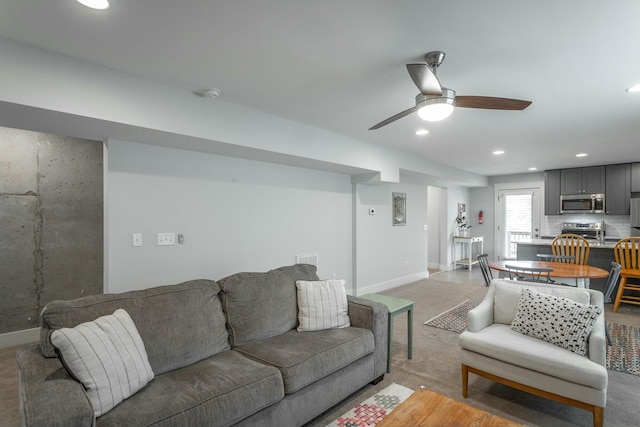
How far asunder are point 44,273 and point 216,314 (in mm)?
2638

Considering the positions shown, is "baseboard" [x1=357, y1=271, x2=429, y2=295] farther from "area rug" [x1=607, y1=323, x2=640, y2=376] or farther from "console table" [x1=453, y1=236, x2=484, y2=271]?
"area rug" [x1=607, y1=323, x2=640, y2=376]

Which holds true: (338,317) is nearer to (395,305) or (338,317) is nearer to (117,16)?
(395,305)

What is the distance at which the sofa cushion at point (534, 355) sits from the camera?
6.54ft

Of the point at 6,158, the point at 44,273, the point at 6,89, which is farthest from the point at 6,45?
the point at 44,273

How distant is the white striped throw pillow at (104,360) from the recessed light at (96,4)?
167 centimetres

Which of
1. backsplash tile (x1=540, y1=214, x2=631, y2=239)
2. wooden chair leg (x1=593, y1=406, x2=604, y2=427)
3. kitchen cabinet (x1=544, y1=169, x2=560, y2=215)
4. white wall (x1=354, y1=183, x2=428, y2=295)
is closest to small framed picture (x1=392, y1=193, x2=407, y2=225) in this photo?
white wall (x1=354, y1=183, x2=428, y2=295)

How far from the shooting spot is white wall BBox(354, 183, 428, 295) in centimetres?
558

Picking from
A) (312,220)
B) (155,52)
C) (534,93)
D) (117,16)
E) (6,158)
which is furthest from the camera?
(312,220)

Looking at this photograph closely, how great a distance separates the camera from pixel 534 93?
293 cm

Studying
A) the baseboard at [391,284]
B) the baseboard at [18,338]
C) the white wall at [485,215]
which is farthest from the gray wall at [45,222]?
the white wall at [485,215]

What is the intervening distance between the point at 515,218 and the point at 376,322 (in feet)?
24.0

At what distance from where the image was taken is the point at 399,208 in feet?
21.2

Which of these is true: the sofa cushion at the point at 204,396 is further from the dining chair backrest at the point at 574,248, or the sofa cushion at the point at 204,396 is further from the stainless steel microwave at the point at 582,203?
the stainless steel microwave at the point at 582,203

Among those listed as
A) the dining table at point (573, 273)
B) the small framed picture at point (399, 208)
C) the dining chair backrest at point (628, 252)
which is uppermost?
the small framed picture at point (399, 208)
